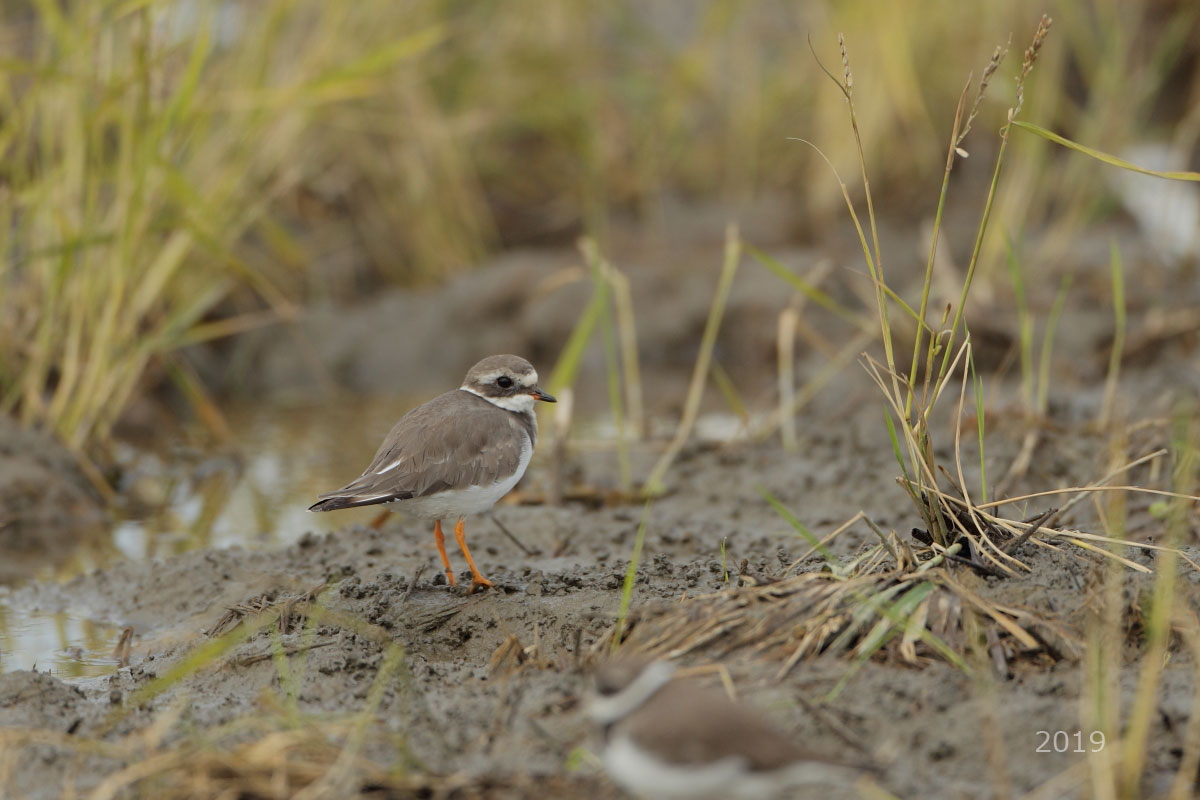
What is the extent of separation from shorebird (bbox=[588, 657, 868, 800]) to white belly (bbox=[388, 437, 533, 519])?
195 centimetres

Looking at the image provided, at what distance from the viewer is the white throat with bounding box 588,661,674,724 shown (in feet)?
9.25

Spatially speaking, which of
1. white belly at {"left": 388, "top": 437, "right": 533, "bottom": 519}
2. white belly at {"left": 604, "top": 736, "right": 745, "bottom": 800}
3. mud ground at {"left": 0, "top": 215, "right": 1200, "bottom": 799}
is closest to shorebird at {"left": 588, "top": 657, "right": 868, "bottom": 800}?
white belly at {"left": 604, "top": 736, "right": 745, "bottom": 800}

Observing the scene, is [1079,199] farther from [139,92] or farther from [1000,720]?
[1000,720]

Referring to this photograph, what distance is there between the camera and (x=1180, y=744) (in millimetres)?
3010

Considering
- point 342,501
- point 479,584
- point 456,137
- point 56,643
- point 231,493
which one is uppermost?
point 456,137

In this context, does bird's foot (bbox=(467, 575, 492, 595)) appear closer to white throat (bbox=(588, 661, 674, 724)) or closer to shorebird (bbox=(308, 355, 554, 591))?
shorebird (bbox=(308, 355, 554, 591))

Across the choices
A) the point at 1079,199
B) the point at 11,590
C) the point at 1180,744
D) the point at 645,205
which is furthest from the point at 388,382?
the point at 1180,744

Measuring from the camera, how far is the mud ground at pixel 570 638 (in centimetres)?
309

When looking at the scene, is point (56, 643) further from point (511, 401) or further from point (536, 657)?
point (536, 657)

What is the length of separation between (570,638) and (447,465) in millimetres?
911

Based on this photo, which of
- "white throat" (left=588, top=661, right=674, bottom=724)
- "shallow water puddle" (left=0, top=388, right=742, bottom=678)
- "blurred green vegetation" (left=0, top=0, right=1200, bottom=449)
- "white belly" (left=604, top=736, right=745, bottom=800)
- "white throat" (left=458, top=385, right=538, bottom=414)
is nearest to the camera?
"white belly" (left=604, top=736, right=745, bottom=800)

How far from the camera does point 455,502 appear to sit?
4664 mm

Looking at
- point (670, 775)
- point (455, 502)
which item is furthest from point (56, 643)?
point (670, 775)

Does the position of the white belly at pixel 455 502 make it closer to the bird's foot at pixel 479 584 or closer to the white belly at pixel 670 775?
the bird's foot at pixel 479 584
